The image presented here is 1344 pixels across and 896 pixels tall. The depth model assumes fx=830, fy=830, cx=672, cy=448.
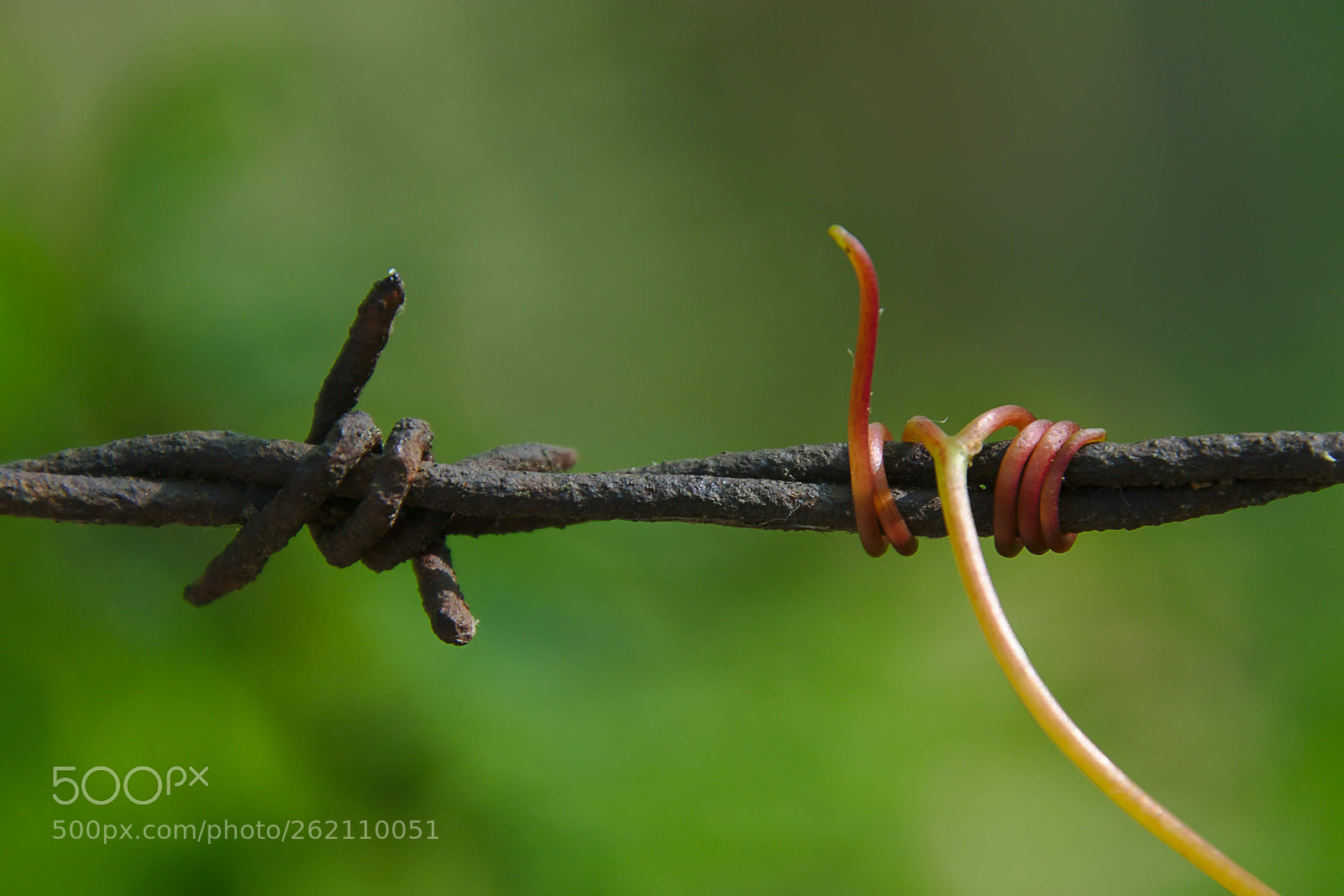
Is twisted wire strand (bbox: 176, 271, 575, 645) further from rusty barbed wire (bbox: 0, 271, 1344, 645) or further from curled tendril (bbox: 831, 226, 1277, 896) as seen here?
curled tendril (bbox: 831, 226, 1277, 896)

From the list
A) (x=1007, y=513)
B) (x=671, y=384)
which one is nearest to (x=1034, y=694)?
(x=1007, y=513)

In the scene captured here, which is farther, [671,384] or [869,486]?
[671,384]

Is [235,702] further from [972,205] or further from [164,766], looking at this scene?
[972,205]

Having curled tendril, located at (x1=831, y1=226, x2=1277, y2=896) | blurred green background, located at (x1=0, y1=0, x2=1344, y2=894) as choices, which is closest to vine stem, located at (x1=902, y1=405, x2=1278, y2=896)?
curled tendril, located at (x1=831, y1=226, x2=1277, y2=896)

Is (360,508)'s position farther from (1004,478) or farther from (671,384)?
(671,384)

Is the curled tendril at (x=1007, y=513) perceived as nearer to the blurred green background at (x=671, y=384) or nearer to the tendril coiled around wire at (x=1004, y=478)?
the tendril coiled around wire at (x=1004, y=478)

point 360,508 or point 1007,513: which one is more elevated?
point 1007,513
